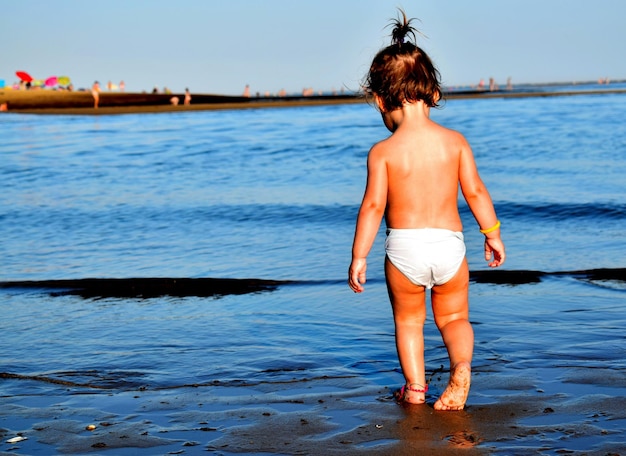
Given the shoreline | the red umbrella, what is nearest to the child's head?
the shoreline

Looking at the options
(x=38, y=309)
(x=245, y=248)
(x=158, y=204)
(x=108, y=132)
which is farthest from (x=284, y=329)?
(x=108, y=132)

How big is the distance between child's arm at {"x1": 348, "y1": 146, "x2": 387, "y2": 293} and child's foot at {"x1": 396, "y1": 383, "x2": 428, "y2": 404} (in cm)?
48

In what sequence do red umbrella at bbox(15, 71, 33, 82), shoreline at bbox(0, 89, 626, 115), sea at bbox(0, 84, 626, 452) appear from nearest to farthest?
sea at bbox(0, 84, 626, 452)
shoreline at bbox(0, 89, 626, 115)
red umbrella at bbox(15, 71, 33, 82)

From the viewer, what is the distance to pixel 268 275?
715 cm

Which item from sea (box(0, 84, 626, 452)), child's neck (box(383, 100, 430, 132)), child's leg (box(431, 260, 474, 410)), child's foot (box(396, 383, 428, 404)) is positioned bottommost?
sea (box(0, 84, 626, 452))

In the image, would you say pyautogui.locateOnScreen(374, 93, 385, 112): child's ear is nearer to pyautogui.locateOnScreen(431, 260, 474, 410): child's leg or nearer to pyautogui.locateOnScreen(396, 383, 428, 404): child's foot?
pyautogui.locateOnScreen(431, 260, 474, 410): child's leg

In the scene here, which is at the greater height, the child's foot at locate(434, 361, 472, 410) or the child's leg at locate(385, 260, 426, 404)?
the child's leg at locate(385, 260, 426, 404)

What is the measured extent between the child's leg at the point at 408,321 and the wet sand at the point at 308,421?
0.46 ft

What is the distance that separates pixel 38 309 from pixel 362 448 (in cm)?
374

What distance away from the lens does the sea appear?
4.45 m

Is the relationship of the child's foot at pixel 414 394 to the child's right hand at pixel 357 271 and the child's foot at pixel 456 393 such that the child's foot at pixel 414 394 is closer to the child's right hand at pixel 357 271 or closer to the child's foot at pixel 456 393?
the child's foot at pixel 456 393

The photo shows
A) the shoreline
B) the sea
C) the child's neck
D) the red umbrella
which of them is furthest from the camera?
the red umbrella

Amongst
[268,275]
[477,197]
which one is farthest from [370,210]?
[268,275]

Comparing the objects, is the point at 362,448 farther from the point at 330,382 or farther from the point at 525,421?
the point at 330,382
